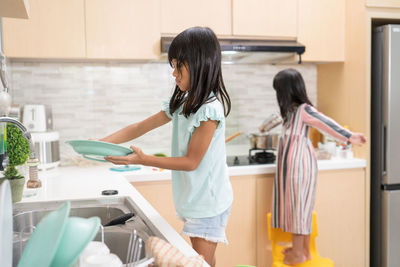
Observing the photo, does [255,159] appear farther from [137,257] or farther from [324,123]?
[137,257]

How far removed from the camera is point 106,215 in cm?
141

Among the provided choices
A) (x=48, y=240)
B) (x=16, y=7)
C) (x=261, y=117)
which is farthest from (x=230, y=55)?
(x=48, y=240)

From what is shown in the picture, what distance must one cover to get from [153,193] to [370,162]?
4.61 ft

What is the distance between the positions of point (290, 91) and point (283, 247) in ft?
2.87

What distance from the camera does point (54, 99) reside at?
8.57 feet

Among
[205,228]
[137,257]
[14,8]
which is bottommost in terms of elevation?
[205,228]

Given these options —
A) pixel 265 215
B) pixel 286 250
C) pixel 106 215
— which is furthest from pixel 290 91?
pixel 106 215

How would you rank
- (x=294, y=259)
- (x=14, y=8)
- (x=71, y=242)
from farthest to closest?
(x=294, y=259)
(x=14, y=8)
(x=71, y=242)

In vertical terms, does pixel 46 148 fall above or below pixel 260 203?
above

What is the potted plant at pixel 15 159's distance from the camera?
1367 millimetres

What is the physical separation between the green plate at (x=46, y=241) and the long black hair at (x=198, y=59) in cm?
76

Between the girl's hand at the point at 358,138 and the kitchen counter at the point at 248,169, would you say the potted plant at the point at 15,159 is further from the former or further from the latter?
the girl's hand at the point at 358,138

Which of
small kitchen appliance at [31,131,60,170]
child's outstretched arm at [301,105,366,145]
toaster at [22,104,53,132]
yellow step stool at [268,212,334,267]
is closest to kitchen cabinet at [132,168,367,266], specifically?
yellow step stool at [268,212,334,267]

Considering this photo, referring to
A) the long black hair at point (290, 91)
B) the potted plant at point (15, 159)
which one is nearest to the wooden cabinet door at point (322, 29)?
the long black hair at point (290, 91)
